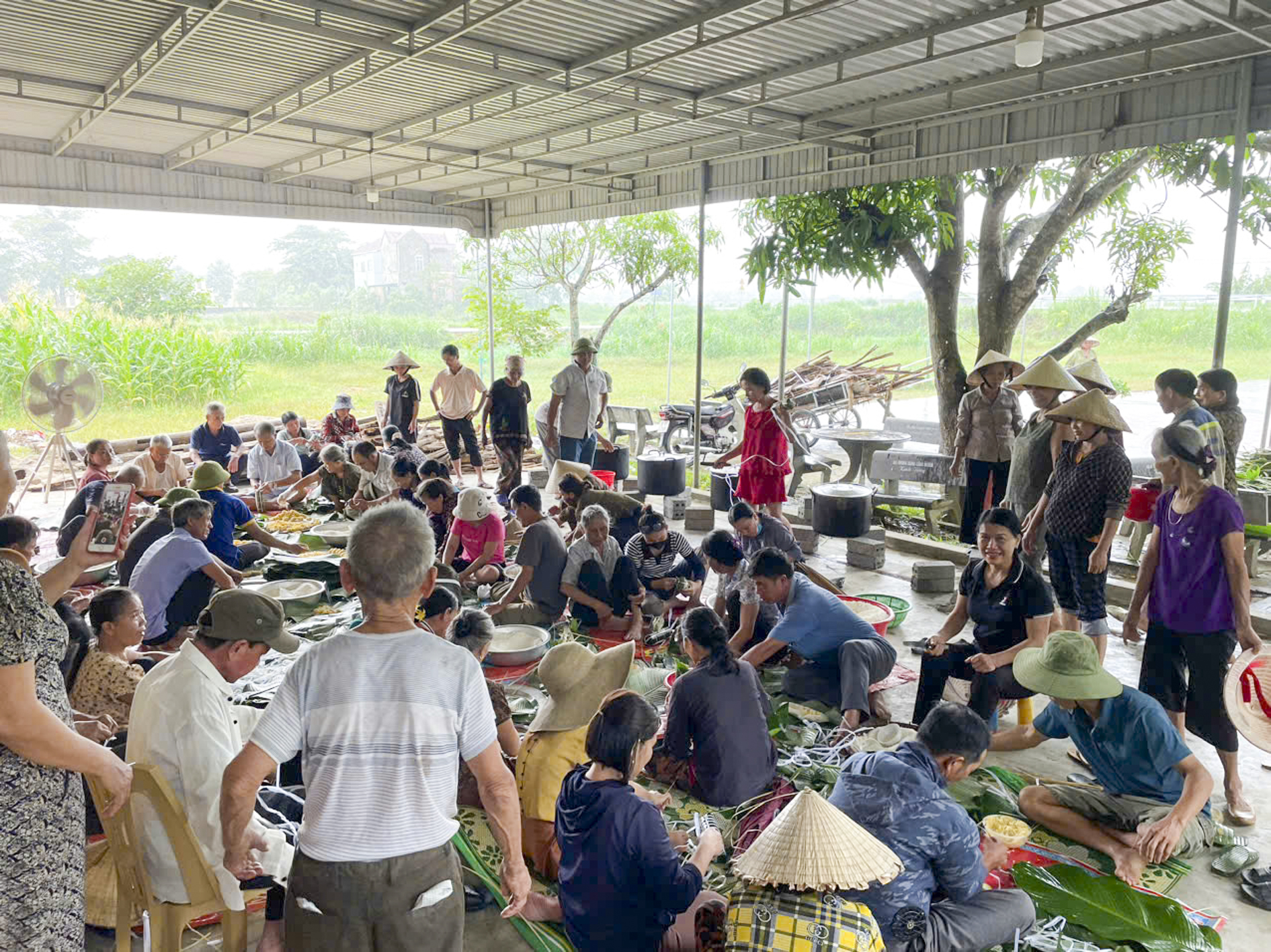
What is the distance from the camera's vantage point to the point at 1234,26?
513 centimetres

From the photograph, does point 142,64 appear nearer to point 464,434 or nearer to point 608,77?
point 608,77

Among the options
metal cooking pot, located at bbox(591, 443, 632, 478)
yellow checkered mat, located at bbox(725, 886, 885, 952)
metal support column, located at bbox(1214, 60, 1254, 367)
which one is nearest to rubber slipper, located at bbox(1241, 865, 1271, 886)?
yellow checkered mat, located at bbox(725, 886, 885, 952)

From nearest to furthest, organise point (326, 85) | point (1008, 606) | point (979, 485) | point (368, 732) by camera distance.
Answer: point (368, 732)
point (1008, 606)
point (979, 485)
point (326, 85)

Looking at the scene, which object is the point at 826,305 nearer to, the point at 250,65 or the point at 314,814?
the point at 250,65

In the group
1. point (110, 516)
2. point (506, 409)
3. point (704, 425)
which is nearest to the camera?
point (110, 516)

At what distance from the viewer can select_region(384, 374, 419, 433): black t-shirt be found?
10.2m

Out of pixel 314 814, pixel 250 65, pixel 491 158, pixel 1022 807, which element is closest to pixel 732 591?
pixel 1022 807

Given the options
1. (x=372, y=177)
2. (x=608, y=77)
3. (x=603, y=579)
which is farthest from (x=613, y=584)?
(x=372, y=177)

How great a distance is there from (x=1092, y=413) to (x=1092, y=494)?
0.41 meters

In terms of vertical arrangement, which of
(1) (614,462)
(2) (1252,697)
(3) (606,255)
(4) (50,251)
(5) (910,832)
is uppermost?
(4) (50,251)

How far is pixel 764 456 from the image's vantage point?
22.1ft

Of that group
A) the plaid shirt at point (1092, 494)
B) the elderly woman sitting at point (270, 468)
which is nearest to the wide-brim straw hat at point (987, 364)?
the plaid shirt at point (1092, 494)

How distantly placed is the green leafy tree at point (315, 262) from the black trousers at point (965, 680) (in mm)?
42920

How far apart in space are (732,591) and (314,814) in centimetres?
344
